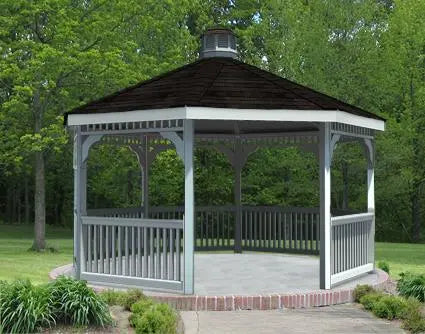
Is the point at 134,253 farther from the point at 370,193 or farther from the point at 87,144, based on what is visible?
the point at 370,193

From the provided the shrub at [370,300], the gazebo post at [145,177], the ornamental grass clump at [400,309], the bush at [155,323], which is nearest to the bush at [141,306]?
the bush at [155,323]

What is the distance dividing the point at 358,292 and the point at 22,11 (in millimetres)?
14125

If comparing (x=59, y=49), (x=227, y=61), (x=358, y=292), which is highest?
(x=59, y=49)

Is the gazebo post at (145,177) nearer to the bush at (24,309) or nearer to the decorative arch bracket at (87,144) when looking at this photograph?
the decorative arch bracket at (87,144)

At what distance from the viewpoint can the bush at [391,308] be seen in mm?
8688

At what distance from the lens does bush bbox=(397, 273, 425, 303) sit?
9.82 metres

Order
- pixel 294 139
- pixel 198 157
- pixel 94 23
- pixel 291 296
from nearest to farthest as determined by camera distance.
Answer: pixel 291 296, pixel 294 139, pixel 94 23, pixel 198 157

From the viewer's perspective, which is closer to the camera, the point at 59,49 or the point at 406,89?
the point at 59,49

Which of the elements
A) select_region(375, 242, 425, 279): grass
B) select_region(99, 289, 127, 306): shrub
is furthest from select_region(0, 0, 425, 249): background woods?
select_region(99, 289, 127, 306): shrub

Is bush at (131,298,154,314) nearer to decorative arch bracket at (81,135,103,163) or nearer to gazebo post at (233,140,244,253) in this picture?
decorative arch bracket at (81,135,103,163)

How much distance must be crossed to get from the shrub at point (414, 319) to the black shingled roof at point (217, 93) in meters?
3.33

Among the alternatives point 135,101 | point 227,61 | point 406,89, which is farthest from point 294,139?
point 406,89

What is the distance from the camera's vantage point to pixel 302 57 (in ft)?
94.3

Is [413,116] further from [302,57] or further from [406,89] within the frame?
[302,57]
